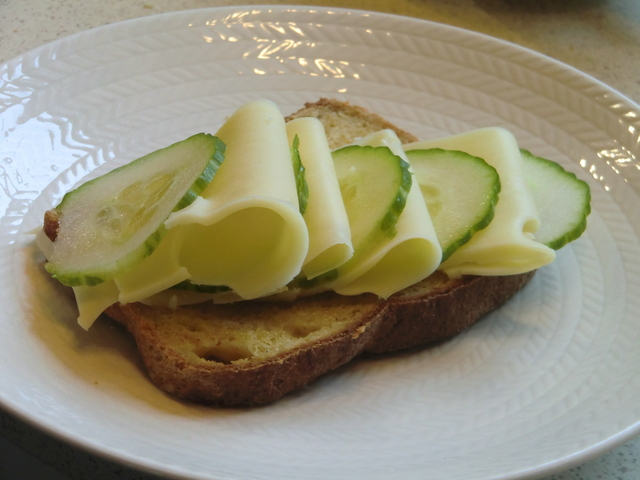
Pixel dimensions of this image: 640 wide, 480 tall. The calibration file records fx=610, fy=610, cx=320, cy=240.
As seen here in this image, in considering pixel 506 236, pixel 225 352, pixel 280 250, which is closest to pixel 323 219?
pixel 280 250

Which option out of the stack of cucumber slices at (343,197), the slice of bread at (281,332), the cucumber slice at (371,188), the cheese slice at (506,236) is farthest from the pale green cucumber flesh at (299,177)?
the cheese slice at (506,236)

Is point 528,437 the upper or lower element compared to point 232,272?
upper

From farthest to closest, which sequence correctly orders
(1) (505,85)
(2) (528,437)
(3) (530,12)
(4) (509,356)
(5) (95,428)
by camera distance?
(3) (530,12), (1) (505,85), (4) (509,356), (2) (528,437), (5) (95,428)

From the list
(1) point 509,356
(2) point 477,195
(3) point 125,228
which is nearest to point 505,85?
(2) point 477,195

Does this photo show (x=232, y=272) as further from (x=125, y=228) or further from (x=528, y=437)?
(x=528, y=437)

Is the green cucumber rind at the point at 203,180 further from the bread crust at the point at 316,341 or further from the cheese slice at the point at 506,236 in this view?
the cheese slice at the point at 506,236

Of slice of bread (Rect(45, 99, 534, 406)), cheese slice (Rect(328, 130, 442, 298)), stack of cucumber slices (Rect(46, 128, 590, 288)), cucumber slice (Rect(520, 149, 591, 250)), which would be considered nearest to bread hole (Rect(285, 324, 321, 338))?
slice of bread (Rect(45, 99, 534, 406))

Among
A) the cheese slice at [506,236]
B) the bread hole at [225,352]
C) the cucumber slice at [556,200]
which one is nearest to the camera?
the bread hole at [225,352]
